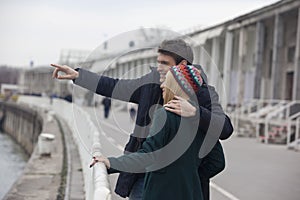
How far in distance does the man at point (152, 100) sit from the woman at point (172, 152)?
0.08 meters

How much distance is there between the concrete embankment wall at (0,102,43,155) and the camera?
3662cm

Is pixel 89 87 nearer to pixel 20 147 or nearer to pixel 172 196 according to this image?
pixel 172 196

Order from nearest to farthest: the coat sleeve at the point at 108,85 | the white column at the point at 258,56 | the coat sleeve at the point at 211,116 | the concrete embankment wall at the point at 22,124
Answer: the coat sleeve at the point at 211,116 < the coat sleeve at the point at 108,85 < the white column at the point at 258,56 < the concrete embankment wall at the point at 22,124

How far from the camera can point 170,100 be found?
3057 millimetres

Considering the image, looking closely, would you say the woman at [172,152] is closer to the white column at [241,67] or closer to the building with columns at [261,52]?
the building with columns at [261,52]

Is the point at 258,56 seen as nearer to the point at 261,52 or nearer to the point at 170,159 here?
the point at 261,52

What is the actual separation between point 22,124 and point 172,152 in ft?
154

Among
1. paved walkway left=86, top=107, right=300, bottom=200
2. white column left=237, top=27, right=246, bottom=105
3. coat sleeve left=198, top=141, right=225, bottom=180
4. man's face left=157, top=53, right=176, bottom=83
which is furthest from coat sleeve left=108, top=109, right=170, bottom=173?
white column left=237, top=27, right=246, bottom=105

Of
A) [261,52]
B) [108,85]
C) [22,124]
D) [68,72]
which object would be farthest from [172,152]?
[22,124]

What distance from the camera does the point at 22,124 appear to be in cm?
4816

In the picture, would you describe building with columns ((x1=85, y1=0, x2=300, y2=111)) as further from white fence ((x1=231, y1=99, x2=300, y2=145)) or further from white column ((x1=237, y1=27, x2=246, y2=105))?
white fence ((x1=231, y1=99, x2=300, y2=145))

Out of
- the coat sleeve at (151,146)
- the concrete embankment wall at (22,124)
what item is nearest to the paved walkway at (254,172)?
the coat sleeve at (151,146)

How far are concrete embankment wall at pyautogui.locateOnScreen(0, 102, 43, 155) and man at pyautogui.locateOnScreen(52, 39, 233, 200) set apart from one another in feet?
90.1

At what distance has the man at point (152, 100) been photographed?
10.2 feet
